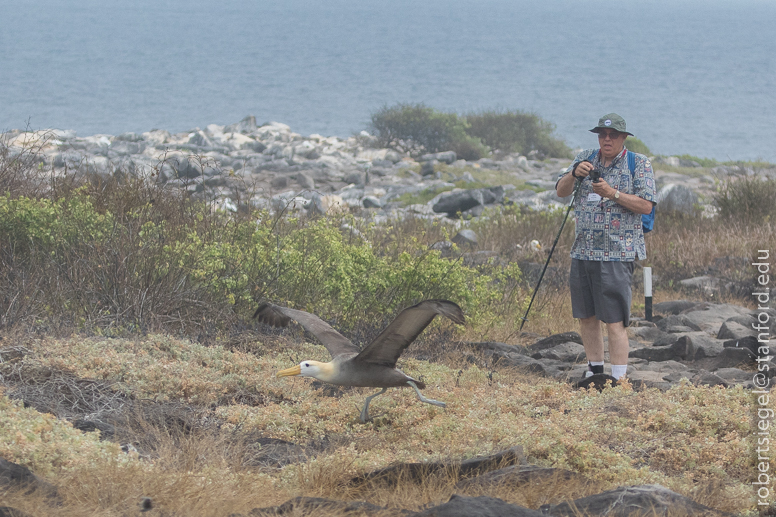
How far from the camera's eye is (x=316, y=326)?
502 cm

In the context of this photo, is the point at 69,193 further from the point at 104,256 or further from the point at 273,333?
the point at 273,333

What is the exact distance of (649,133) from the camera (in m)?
74.2

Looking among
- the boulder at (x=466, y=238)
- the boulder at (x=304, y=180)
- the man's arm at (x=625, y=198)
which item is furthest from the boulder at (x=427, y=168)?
the man's arm at (x=625, y=198)

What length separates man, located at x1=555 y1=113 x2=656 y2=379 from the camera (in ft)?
19.5

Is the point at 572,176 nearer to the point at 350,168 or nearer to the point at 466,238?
the point at 466,238

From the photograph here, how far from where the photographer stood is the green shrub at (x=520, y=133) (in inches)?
1430

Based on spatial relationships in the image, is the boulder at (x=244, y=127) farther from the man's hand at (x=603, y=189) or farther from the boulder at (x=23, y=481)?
the boulder at (x=23, y=481)

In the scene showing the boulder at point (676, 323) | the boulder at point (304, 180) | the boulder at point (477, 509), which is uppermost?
the boulder at point (477, 509)

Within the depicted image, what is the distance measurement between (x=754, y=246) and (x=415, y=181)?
16200 mm

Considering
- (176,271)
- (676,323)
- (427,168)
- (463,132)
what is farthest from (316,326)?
(463,132)

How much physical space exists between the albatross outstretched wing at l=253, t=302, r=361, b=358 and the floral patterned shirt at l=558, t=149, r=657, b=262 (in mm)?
2151

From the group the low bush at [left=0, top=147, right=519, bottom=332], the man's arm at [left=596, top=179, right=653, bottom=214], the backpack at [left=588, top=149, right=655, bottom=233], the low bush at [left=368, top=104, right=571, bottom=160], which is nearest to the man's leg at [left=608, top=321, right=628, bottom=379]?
the backpack at [left=588, top=149, right=655, bottom=233]

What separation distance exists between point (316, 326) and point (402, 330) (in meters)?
0.74

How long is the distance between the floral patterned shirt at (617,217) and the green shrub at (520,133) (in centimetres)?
3041
